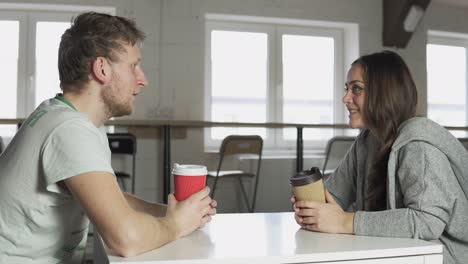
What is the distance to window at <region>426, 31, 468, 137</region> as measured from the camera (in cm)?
558

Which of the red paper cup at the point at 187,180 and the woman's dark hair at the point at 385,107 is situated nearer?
the red paper cup at the point at 187,180

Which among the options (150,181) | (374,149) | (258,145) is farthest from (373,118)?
(150,181)

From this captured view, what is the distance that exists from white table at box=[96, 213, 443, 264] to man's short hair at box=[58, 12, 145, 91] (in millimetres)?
387

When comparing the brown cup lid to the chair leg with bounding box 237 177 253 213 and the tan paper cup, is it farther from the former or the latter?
the chair leg with bounding box 237 177 253 213

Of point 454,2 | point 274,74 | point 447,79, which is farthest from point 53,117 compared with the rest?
point 447,79

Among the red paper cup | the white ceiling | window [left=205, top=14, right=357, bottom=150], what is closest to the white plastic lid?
the red paper cup

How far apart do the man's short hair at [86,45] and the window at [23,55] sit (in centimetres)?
373

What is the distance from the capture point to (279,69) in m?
5.04

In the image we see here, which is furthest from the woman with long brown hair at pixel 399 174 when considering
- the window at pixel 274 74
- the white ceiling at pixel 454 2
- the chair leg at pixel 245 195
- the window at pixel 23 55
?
the white ceiling at pixel 454 2

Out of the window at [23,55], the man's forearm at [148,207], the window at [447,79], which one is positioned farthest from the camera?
the window at [447,79]

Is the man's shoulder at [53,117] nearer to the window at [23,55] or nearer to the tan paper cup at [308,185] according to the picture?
the tan paper cup at [308,185]

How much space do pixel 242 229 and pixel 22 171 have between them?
47cm

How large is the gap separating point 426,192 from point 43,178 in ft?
2.66

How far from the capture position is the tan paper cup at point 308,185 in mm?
1011
